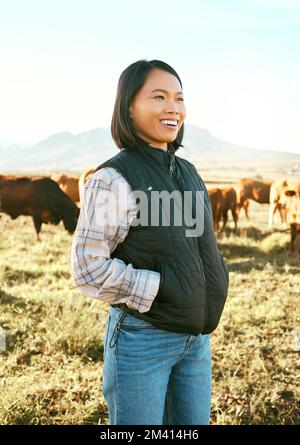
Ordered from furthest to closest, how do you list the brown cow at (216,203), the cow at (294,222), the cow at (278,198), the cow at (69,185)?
1. the cow at (69,185)
2. the cow at (278,198)
3. the brown cow at (216,203)
4. the cow at (294,222)

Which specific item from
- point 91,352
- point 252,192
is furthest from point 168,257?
point 252,192

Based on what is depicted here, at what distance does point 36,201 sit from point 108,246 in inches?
452

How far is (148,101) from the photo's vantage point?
176 centimetres

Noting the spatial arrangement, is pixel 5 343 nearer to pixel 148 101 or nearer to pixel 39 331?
pixel 39 331

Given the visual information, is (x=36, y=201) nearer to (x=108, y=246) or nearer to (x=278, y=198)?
(x=278, y=198)

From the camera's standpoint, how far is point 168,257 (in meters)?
1.62

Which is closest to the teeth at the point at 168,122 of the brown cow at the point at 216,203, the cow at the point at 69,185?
the brown cow at the point at 216,203

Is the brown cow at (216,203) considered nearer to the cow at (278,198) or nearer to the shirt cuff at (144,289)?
the cow at (278,198)

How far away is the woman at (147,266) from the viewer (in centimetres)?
162

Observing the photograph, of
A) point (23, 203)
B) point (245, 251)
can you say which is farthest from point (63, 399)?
point (23, 203)

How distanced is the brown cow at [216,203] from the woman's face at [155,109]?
1087 cm

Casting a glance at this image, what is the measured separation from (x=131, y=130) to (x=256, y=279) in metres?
6.14

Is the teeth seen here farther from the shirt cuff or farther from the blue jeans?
the blue jeans

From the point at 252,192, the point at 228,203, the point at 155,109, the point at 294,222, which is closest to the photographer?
the point at 155,109
